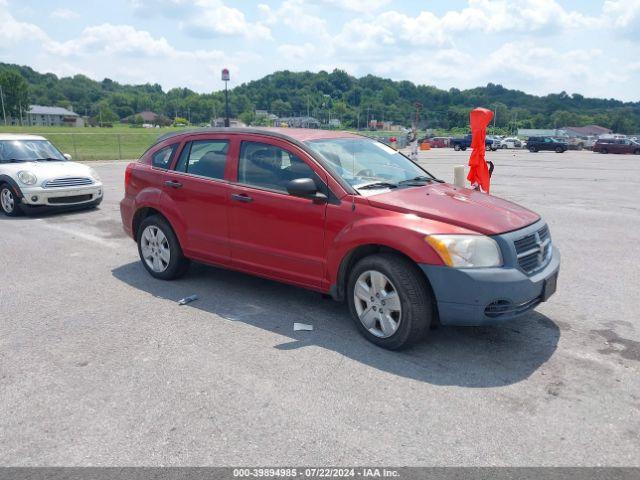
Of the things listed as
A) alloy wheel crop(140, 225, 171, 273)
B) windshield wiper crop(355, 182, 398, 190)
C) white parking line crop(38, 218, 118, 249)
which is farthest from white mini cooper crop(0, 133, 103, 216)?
windshield wiper crop(355, 182, 398, 190)

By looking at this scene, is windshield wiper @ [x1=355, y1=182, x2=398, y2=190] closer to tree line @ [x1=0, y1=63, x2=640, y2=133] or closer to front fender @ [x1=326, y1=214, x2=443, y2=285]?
front fender @ [x1=326, y1=214, x2=443, y2=285]

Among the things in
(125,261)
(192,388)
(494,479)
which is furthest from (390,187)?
(125,261)

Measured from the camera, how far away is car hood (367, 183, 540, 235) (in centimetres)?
412

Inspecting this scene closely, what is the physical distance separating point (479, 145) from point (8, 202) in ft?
30.3

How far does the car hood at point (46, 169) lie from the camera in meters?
10.4

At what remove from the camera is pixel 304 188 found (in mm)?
4520

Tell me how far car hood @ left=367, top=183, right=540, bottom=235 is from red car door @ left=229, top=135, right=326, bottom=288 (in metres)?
0.64

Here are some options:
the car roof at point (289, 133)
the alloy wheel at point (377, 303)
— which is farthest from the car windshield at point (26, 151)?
the alloy wheel at point (377, 303)

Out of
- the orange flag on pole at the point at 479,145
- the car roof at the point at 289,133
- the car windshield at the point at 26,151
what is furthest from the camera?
the car windshield at the point at 26,151

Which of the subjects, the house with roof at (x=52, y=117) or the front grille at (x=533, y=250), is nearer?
the front grille at (x=533, y=250)

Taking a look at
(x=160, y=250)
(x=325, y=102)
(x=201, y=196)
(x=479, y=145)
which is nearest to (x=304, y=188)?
(x=201, y=196)

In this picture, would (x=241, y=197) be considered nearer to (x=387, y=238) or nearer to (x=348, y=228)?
(x=348, y=228)

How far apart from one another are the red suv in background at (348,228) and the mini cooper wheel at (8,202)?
5.44 meters

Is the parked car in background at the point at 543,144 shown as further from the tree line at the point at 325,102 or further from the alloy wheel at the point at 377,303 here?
the alloy wheel at the point at 377,303
